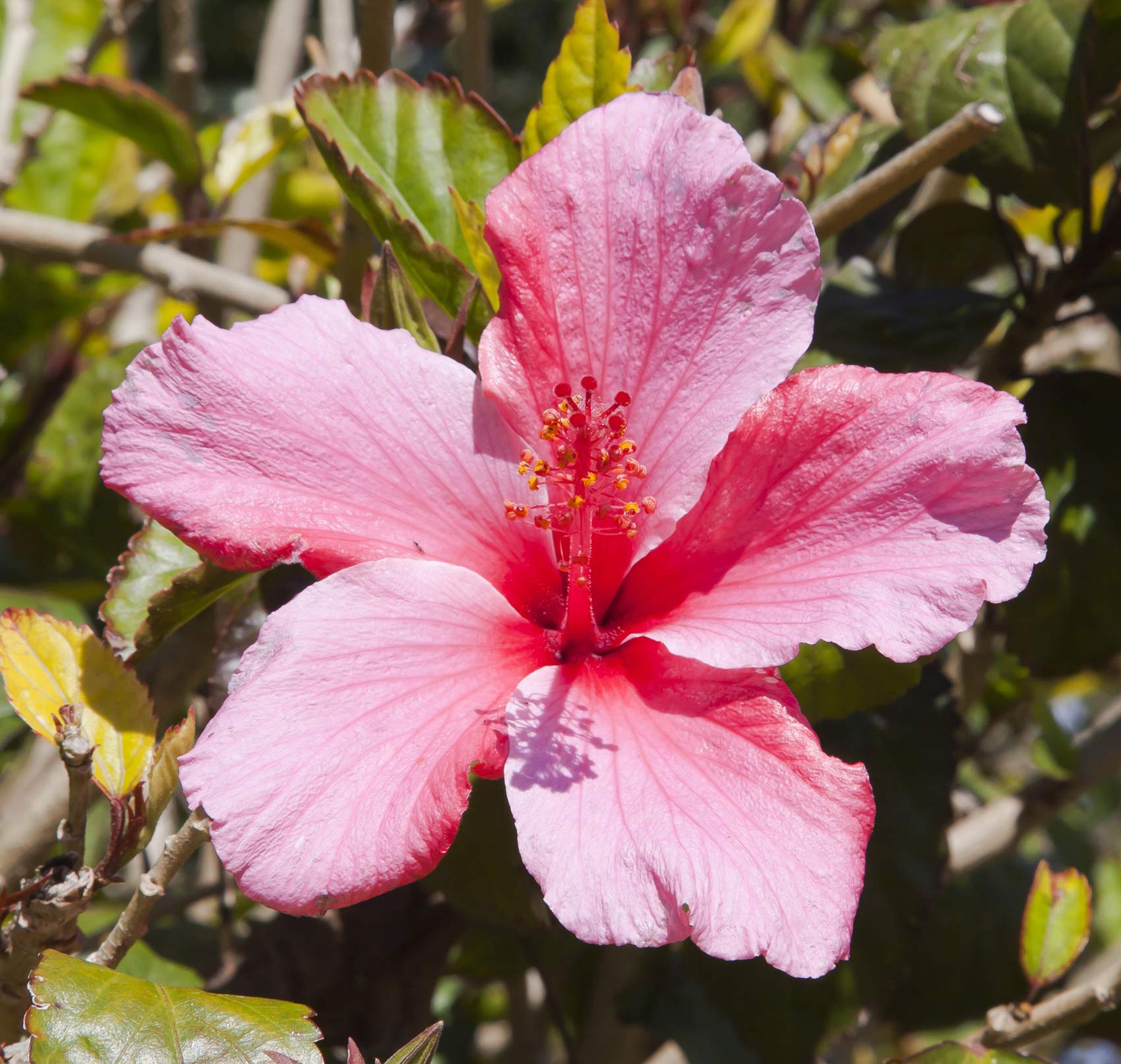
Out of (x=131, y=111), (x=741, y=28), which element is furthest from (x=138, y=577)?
(x=741, y=28)

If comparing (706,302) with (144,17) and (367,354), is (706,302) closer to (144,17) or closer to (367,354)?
(367,354)

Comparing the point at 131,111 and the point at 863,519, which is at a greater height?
the point at 131,111

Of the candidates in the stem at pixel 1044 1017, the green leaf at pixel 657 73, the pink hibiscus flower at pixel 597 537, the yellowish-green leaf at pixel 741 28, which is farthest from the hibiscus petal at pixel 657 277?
the yellowish-green leaf at pixel 741 28

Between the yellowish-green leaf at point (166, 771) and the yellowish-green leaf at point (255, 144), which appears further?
the yellowish-green leaf at point (255, 144)

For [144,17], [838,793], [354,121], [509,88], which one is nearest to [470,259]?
[354,121]

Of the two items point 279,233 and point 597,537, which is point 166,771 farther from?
point 279,233

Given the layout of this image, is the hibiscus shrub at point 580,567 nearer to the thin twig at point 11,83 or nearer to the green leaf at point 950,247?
the green leaf at point 950,247
